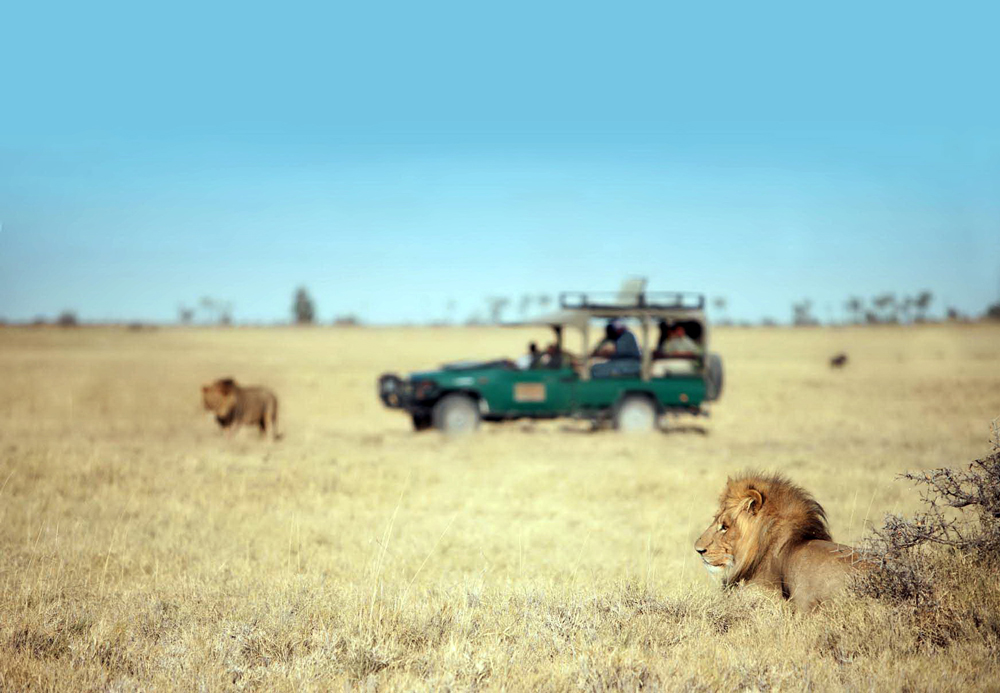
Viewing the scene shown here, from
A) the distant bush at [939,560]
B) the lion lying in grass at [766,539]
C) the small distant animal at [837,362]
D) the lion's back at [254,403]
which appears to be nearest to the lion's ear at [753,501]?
the lion lying in grass at [766,539]

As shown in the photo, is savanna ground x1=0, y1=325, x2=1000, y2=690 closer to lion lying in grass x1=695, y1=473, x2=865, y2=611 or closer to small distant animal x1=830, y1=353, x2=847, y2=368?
lion lying in grass x1=695, y1=473, x2=865, y2=611

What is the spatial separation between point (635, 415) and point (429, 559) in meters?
8.99

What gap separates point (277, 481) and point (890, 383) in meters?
29.5

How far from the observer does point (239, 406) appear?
1505 centimetres

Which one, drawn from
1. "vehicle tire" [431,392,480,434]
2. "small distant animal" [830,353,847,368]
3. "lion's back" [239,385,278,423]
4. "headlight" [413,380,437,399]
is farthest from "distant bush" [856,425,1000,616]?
"small distant animal" [830,353,847,368]

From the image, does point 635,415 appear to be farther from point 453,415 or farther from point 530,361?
point 453,415

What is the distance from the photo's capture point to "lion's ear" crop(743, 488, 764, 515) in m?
4.90

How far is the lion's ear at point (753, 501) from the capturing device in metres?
4.90

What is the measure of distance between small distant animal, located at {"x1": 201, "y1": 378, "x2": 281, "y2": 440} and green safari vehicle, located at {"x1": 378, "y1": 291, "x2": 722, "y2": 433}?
2.09 meters

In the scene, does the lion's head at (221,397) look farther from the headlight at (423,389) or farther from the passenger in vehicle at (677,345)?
the passenger in vehicle at (677,345)

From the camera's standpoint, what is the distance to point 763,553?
495cm

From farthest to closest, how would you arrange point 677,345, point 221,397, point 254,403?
point 677,345 < point 254,403 < point 221,397

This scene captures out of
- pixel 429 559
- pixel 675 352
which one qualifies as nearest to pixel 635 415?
pixel 675 352

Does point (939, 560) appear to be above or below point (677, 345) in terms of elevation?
below
